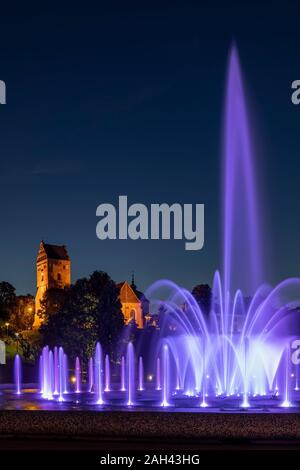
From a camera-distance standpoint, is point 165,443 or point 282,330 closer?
point 165,443

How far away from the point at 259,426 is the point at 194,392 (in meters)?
10.7

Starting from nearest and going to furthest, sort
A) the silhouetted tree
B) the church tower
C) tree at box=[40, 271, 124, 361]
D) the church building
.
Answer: tree at box=[40, 271, 124, 361]
the silhouetted tree
the church building
the church tower

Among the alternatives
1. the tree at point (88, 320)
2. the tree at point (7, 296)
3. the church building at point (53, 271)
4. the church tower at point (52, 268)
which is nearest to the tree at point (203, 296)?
the tree at point (7, 296)

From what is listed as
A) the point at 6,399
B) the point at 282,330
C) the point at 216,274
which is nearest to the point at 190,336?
the point at 216,274

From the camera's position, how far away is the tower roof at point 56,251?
141 m

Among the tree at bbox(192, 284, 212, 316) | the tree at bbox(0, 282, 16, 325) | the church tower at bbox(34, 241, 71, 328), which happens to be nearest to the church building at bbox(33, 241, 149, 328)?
the church tower at bbox(34, 241, 71, 328)

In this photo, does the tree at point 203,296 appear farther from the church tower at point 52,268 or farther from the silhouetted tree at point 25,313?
the church tower at point 52,268

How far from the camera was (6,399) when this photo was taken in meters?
21.0

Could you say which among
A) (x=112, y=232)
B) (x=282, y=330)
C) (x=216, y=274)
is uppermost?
(x=112, y=232)

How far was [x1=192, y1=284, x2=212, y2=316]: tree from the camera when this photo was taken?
79.0 m

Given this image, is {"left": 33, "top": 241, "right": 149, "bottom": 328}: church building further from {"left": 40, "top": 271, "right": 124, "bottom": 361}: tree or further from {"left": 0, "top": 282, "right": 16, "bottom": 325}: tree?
{"left": 40, "top": 271, "right": 124, "bottom": 361}: tree

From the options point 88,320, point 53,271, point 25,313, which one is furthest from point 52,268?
point 88,320
